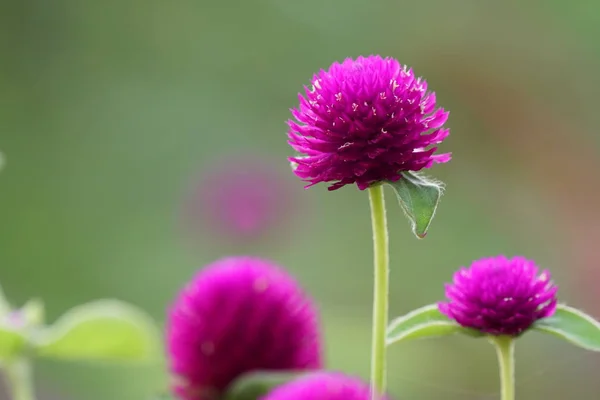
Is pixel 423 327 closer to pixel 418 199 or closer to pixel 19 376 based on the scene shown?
pixel 418 199

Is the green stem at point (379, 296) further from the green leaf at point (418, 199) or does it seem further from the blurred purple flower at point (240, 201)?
the blurred purple flower at point (240, 201)

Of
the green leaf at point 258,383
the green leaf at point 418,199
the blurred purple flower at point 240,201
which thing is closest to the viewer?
the green leaf at point 418,199

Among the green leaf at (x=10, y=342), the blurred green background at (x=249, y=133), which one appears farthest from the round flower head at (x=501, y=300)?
the blurred green background at (x=249, y=133)

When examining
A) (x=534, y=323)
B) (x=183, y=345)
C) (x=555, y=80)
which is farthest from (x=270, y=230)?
(x=534, y=323)

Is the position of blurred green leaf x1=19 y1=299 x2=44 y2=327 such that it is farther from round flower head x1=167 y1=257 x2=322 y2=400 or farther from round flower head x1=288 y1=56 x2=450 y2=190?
round flower head x1=288 y1=56 x2=450 y2=190

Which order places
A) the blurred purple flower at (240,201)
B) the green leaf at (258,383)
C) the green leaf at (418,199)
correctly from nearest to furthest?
1. the green leaf at (418,199)
2. the green leaf at (258,383)
3. the blurred purple flower at (240,201)

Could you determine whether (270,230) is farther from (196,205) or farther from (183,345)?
(183,345)

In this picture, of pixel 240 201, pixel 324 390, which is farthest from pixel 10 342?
pixel 240 201

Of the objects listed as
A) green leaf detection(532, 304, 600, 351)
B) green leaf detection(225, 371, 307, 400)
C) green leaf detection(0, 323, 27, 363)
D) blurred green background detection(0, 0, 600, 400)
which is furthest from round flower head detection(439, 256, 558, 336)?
blurred green background detection(0, 0, 600, 400)
